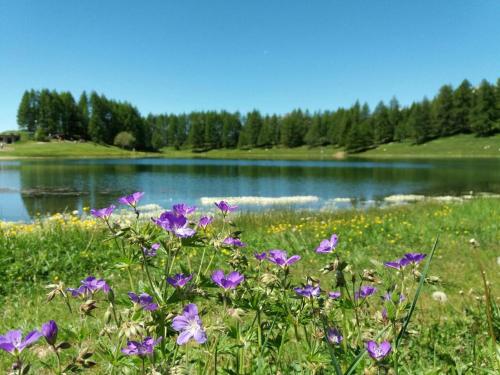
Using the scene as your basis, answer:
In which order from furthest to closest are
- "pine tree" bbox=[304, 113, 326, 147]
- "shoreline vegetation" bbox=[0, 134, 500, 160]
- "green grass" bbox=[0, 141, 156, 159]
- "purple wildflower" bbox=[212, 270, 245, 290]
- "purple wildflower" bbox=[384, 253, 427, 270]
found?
"pine tree" bbox=[304, 113, 326, 147], "shoreline vegetation" bbox=[0, 134, 500, 160], "green grass" bbox=[0, 141, 156, 159], "purple wildflower" bbox=[384, 253, 427, 270], "purple wildflower" bbox=[212, 270, 245, 290]

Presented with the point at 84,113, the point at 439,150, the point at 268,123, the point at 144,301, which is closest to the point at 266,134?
the point at 268,123

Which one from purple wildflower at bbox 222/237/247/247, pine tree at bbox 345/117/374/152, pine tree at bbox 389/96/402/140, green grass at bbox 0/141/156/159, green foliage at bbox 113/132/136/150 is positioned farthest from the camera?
green foliage at bbox 113/132/136/150

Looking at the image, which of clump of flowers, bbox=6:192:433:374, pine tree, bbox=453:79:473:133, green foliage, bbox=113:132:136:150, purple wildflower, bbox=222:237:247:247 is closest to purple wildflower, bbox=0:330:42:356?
clump of flowers, bbox=6:192:433:374

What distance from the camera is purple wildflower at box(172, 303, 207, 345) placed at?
1.37m

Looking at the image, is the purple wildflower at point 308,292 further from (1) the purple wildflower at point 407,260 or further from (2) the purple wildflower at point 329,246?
(1) the purple wildflower at point 407,260

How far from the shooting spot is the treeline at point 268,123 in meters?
108

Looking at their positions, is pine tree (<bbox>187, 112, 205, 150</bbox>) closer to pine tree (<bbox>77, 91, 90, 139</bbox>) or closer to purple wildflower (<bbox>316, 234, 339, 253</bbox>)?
pine tree (<bbox>77, 91, 90, 139</bbox>)

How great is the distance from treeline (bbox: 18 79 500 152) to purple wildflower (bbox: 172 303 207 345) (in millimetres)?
115142

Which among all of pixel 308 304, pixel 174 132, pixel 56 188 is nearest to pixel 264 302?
pixel 308 304

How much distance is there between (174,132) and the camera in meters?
160

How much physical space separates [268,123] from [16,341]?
147021 mm

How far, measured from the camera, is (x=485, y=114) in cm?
9944

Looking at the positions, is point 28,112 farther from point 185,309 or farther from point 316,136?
point 185,309

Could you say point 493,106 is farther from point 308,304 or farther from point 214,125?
point 308,304
